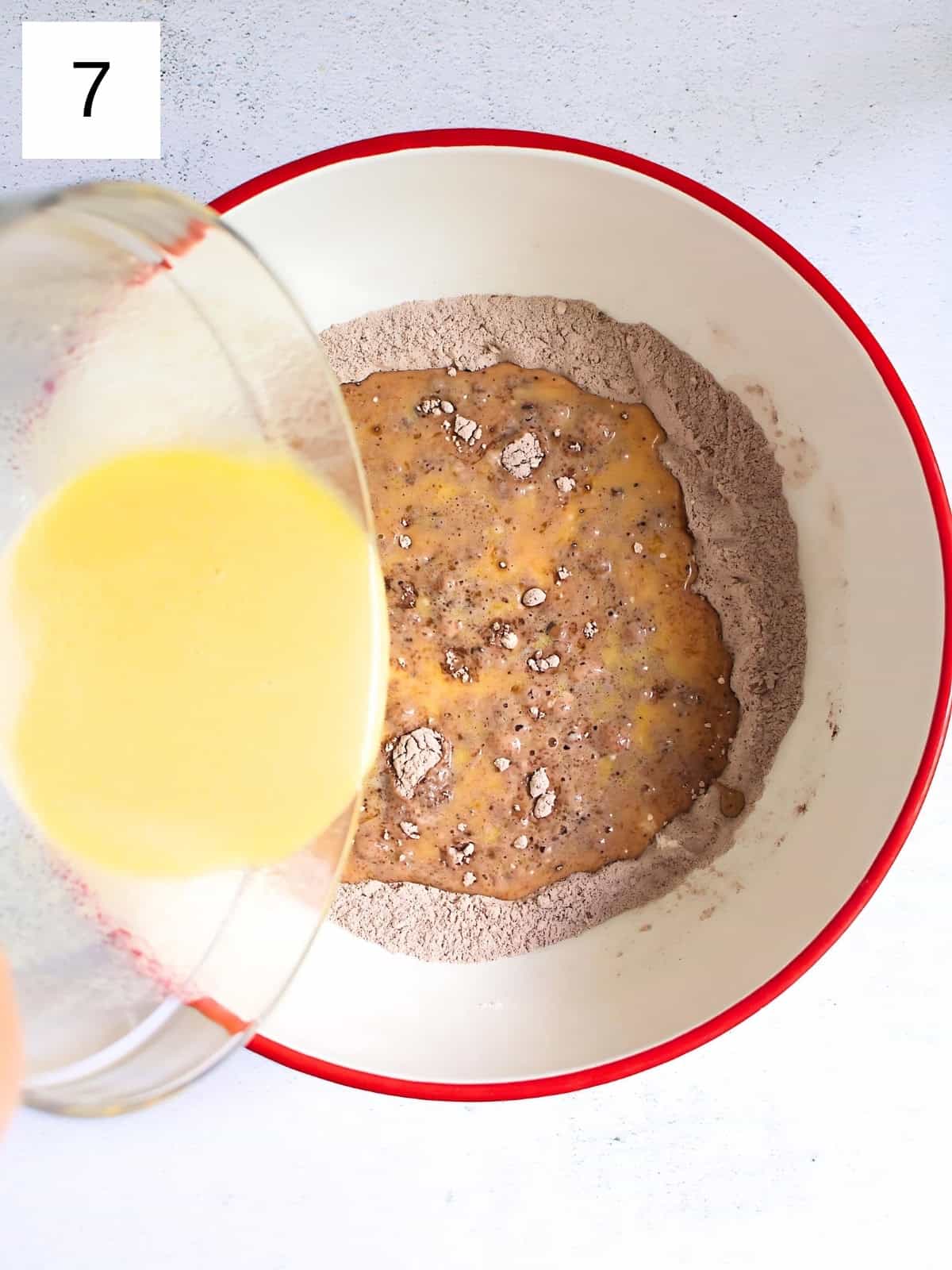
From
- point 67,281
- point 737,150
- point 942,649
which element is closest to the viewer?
point 67,281

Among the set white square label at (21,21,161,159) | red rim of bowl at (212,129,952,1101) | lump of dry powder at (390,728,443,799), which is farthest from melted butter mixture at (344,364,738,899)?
white square label at (21,21,161,159)

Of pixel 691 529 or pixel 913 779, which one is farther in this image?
pixel 691 529

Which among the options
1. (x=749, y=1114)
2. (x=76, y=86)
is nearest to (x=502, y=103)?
(x=76, y=86)

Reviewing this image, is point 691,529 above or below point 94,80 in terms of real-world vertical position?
below

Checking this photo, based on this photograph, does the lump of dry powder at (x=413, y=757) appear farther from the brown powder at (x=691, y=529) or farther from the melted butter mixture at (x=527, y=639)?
the brown powder at (x=691, y=529)

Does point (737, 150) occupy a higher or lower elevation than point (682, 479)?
higher

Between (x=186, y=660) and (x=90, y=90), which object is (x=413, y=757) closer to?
(x=186, y=660)

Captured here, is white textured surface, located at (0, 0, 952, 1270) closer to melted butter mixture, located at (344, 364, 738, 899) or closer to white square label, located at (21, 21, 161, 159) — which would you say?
white square label, located at (21, 21, 161, 159)

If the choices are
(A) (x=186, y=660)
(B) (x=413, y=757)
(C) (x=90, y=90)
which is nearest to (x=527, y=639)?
(B) (x=413, y=757)

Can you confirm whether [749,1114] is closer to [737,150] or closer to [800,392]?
[800,392]
